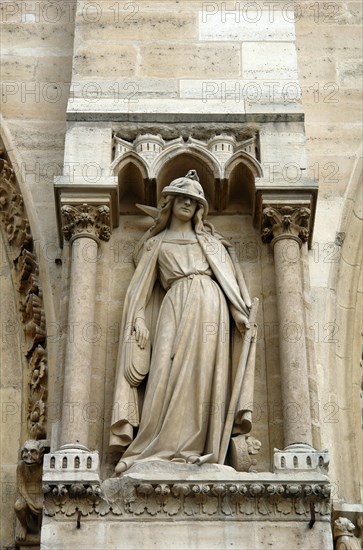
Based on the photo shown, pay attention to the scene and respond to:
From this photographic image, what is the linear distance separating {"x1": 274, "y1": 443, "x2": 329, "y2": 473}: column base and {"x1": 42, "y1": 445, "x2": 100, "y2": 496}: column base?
42.8 inches

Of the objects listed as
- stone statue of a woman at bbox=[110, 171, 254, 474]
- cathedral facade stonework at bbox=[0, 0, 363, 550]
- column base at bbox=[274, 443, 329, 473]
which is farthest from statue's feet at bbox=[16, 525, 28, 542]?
column base at bbox=[274, 443, 329, 473]

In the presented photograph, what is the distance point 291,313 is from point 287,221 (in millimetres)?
746

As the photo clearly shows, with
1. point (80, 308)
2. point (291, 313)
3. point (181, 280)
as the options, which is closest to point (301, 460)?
point (291, 313)

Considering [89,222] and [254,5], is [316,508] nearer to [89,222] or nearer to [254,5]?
[89,222]

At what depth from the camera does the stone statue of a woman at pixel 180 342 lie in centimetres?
827

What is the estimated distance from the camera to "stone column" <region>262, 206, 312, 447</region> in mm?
8375

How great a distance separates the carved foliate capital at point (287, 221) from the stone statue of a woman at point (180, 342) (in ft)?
1.16

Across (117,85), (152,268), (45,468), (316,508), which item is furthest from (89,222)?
(316,508)

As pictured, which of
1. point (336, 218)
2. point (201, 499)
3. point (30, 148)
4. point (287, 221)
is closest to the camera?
point (201, 499)

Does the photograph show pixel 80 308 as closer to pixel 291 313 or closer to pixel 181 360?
pixel 181 360

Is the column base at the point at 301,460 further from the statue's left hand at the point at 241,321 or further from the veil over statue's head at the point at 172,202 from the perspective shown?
the veil over statue's head at the point at 172,202

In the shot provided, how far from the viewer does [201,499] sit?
25.9 ft

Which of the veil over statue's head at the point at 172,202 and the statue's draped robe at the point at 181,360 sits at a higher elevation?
the veil over statue's head at the point at 172,202

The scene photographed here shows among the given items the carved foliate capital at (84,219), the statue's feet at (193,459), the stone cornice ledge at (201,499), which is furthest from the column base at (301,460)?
the carved foliate capital at (84,219)
